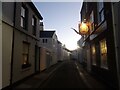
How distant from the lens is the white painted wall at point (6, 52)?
8.89 meters

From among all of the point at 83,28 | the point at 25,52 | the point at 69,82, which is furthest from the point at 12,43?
the point at 83,28

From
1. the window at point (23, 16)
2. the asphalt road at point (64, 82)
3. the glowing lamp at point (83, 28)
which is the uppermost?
the window at point (23, 16)

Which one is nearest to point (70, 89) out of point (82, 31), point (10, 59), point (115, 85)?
point (115, 85)

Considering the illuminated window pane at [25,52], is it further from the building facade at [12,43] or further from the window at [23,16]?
the window at [23,16]

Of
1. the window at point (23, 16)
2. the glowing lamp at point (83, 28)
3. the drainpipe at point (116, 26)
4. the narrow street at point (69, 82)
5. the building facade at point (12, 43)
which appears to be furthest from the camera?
the window at point (23, 16)

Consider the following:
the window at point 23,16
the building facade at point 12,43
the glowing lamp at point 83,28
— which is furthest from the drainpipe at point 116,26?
the window at point 23,16

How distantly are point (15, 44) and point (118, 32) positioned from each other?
5.82 m

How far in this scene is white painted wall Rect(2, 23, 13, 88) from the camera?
29.2 ft

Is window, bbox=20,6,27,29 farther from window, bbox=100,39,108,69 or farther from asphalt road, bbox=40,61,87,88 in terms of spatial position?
window, bbox=100,39,108,69

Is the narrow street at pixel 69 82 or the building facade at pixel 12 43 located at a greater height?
the building facade at pixel 12 43

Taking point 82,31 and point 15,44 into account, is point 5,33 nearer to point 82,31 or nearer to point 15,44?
point 15,44

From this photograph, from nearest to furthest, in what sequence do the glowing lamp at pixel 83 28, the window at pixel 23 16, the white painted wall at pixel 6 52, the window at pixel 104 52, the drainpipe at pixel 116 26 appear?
1. the drainpipe at pixel 116 26
2. the white painted wall at pixel 6 52
3. the window at pixel 104 52
4. the glowing lamp at pixel 83 28
5. the window at pixel 23 16

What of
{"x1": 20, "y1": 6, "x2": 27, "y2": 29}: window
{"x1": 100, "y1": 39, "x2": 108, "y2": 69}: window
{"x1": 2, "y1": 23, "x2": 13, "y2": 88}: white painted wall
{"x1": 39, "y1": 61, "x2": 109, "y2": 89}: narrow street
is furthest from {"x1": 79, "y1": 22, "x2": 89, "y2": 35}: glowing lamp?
{"x1": 2, "y1": 23, "x2": 13, "y2": 88}: white painted wall

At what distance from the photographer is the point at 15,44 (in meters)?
10.7
